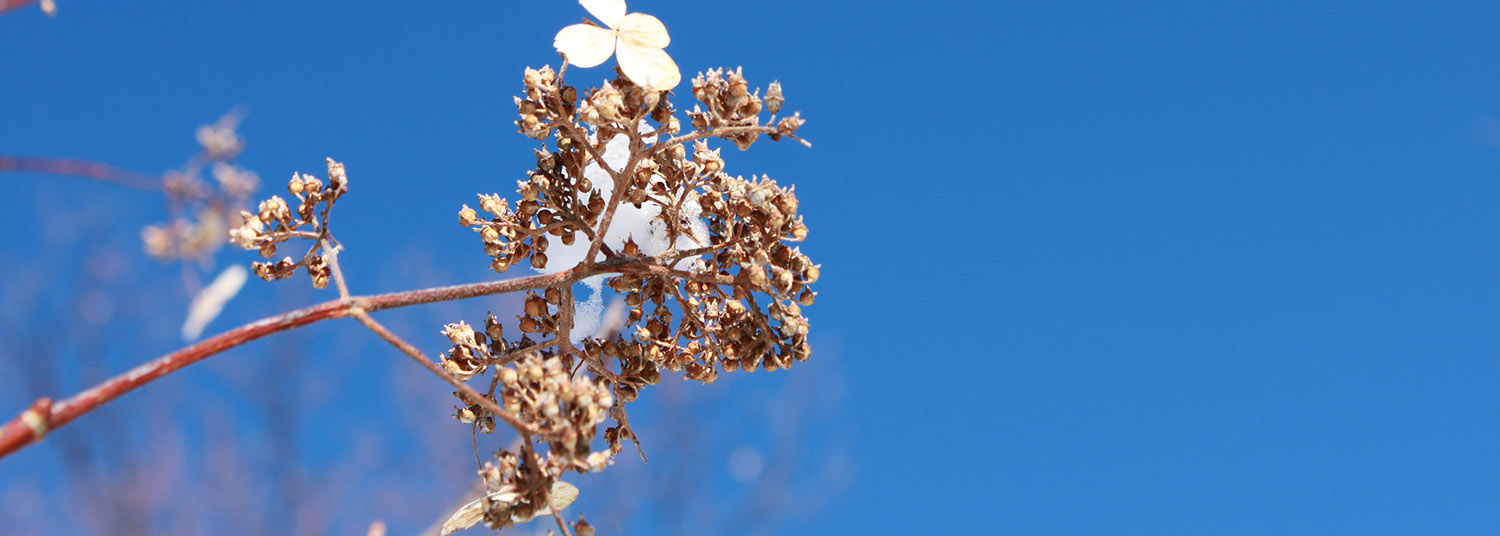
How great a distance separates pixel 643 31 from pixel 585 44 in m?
0.10

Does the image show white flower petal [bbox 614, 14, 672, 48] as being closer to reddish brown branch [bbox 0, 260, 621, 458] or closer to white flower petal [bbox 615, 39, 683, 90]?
white flower petal [bbox 615, 39, 683, 90]

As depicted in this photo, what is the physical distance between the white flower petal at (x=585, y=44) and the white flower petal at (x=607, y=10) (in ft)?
0.06

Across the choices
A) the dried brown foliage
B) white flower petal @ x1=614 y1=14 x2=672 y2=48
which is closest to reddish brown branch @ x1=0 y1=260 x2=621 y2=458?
the dried brown foliage

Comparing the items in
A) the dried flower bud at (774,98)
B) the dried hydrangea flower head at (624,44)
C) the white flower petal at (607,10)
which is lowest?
the dried flower bud at (774,98)

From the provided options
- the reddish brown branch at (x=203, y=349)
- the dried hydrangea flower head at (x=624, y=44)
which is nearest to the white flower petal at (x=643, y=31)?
the dried hydrangea flower head at (x=624, y=44)

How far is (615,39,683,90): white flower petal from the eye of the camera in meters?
1.96

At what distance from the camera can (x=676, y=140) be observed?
6.42ft

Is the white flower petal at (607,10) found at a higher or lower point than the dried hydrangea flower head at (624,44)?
higher

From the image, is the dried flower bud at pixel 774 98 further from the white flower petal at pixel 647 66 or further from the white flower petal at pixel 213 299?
the white flower petal at pixel 213 299

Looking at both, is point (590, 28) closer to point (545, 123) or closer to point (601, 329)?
point (545, 123)

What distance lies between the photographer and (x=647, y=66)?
197 cm

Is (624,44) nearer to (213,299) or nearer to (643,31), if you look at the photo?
(643,31)

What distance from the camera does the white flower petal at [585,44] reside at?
1961 millimetres

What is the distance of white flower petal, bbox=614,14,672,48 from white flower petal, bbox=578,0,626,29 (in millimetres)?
13
